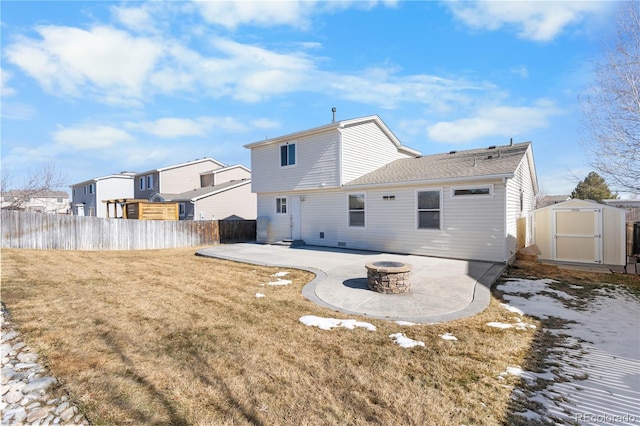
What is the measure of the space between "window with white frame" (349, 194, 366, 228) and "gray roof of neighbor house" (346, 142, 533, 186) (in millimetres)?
650

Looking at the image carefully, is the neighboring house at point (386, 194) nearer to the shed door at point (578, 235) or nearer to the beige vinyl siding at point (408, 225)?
the beige vinyl siding at point (408, 225)

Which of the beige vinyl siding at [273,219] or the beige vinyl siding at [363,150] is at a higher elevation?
the beige vinyl siding at [363,150]

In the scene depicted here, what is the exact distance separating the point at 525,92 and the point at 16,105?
72.2ft

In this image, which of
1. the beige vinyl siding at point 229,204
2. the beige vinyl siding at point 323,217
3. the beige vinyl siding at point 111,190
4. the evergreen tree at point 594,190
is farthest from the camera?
the beige vinyl siding at point 111,190

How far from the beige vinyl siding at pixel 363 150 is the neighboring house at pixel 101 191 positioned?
84.1 ft

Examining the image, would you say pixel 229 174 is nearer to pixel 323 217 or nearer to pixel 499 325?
pixel 323 217

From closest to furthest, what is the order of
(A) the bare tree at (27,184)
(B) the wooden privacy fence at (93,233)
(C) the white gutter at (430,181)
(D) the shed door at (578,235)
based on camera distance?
1. (C) the white gutter at (430,181)
2. (D) the shed door at (578,235)
3. (B) the wooden privacy fence at (93,233)
4. (A) the bare tree at (27,184)

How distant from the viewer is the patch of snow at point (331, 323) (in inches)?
185

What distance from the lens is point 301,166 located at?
14.4m

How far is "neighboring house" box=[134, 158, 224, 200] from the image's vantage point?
26.6 m

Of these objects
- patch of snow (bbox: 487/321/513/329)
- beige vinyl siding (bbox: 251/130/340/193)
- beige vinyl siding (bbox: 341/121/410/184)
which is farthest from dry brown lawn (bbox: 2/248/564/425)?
beige vinyl siding (bbox: 341/121/410/184)

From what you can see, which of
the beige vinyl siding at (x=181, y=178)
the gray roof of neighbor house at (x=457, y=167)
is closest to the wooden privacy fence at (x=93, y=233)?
the gray roof of neighbor house at (x=457, y=167)

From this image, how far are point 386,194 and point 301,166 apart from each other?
465cm

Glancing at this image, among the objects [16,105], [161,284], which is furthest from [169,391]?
[16,105]
